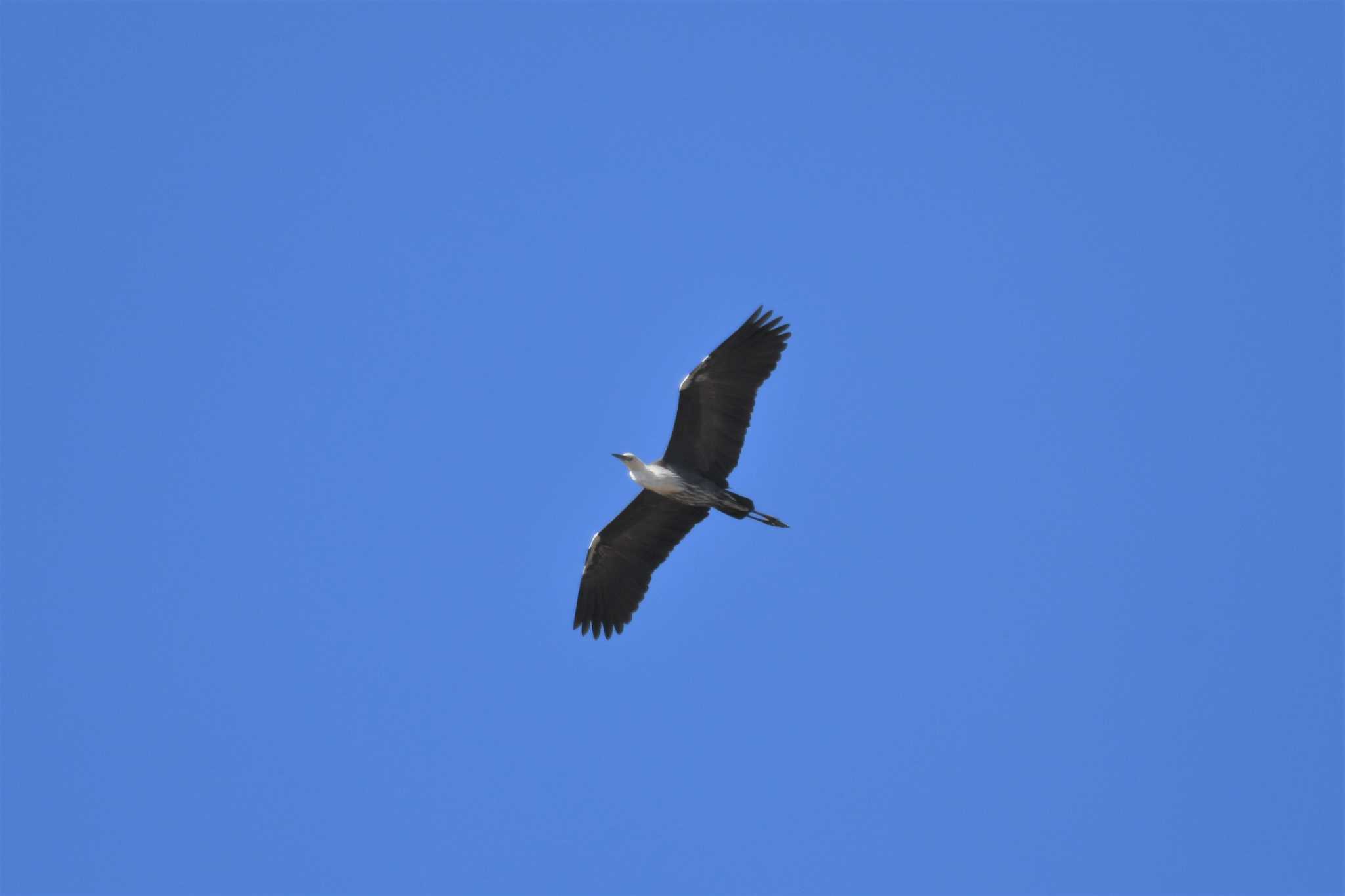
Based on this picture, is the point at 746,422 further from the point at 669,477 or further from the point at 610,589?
the point at 610,589

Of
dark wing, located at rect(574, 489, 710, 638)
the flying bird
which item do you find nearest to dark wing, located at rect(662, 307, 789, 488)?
the flying bird

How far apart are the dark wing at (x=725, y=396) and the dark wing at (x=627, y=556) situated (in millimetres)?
893

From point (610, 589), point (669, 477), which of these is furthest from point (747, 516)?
point (610, 589)

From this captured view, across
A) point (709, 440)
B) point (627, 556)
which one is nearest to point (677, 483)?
point (709, 440)

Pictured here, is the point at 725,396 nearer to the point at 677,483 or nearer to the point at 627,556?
the point at 677,483

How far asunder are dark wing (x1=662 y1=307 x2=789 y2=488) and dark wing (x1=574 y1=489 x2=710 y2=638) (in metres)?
0.89

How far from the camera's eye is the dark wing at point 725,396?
21172mm

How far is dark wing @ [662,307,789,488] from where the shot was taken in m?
21.2

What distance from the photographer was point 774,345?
2122 cm

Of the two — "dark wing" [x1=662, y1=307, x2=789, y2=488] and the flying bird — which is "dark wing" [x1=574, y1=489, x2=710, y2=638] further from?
A: "dark wing" [x1=662, y1=307, x2=789, y2=488]

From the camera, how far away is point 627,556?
74.5ft

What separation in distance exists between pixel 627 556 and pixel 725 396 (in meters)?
3.08

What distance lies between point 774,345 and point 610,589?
4553mm

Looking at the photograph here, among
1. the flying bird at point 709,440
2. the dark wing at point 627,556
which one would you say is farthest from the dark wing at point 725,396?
the dark wing at point 627,556
